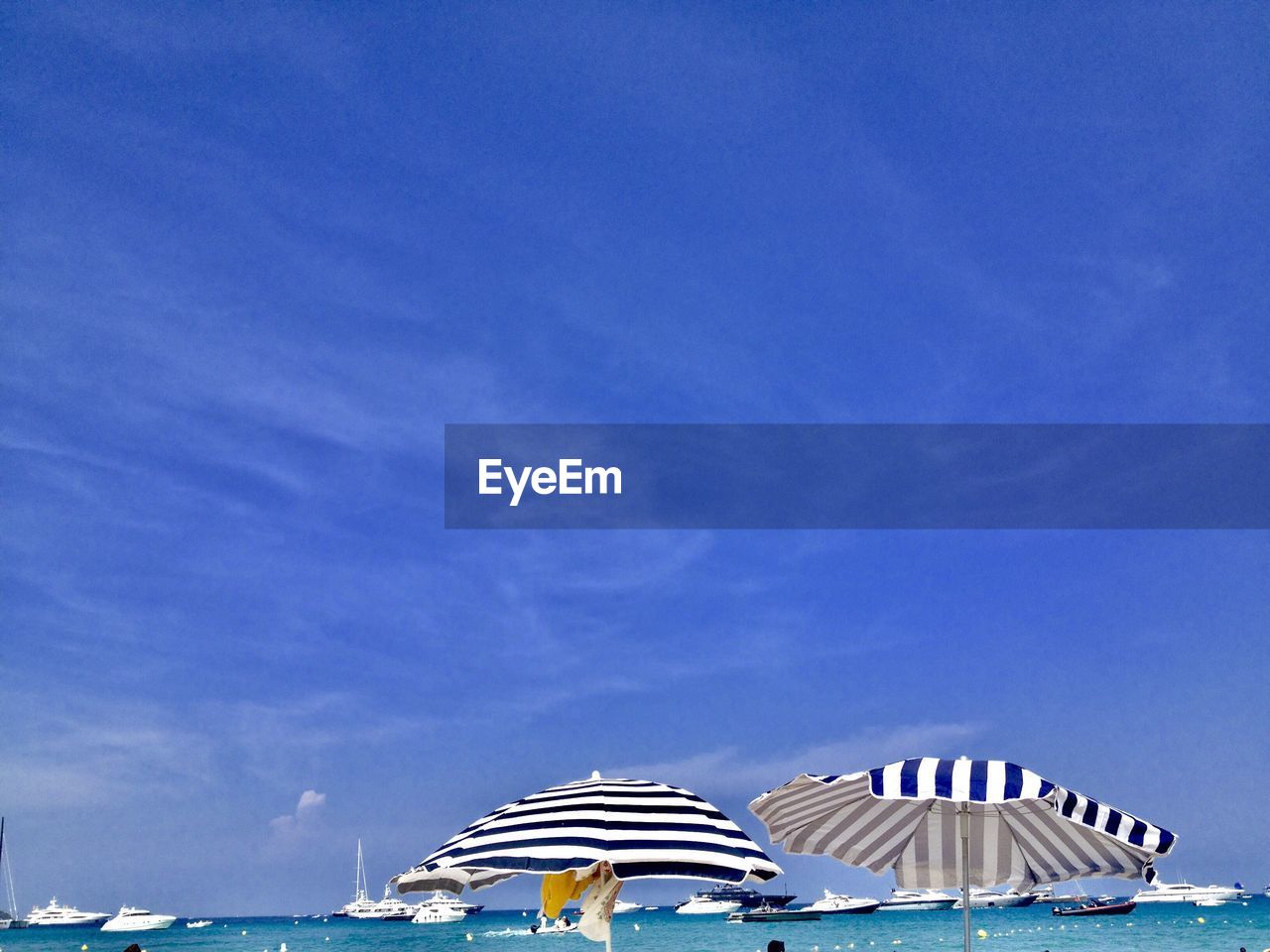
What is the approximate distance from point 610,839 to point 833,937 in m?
79.5

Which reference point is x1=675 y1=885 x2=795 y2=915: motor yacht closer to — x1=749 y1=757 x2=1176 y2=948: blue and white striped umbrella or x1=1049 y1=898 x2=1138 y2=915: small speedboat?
x1=1049 y1=898 x2=1138 y2=915: small speedboat

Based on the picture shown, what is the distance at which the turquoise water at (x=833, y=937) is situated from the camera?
6988 cm

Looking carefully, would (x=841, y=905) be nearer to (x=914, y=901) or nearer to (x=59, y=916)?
(x=914, y=901)

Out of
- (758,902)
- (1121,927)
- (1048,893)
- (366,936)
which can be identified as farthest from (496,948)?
(1048,893)

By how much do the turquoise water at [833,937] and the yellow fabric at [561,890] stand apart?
188 feet

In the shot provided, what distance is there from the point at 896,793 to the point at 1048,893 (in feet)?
474

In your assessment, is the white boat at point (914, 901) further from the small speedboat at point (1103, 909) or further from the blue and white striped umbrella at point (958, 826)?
the blue and white striped umbrella at point (958, 826)

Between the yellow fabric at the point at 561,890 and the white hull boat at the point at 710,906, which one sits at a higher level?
the yellow fabric at the point at 561,890

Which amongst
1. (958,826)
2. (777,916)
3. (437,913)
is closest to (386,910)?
(437,913)

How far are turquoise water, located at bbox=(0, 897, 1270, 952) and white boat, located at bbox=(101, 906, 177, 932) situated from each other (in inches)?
40.4

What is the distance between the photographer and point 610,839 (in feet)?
23.5

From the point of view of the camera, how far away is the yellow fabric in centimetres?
832

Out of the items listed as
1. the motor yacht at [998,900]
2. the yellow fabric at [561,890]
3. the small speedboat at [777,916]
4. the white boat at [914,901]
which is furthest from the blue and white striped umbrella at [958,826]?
the white boat at [914,901]

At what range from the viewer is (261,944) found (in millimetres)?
98438
